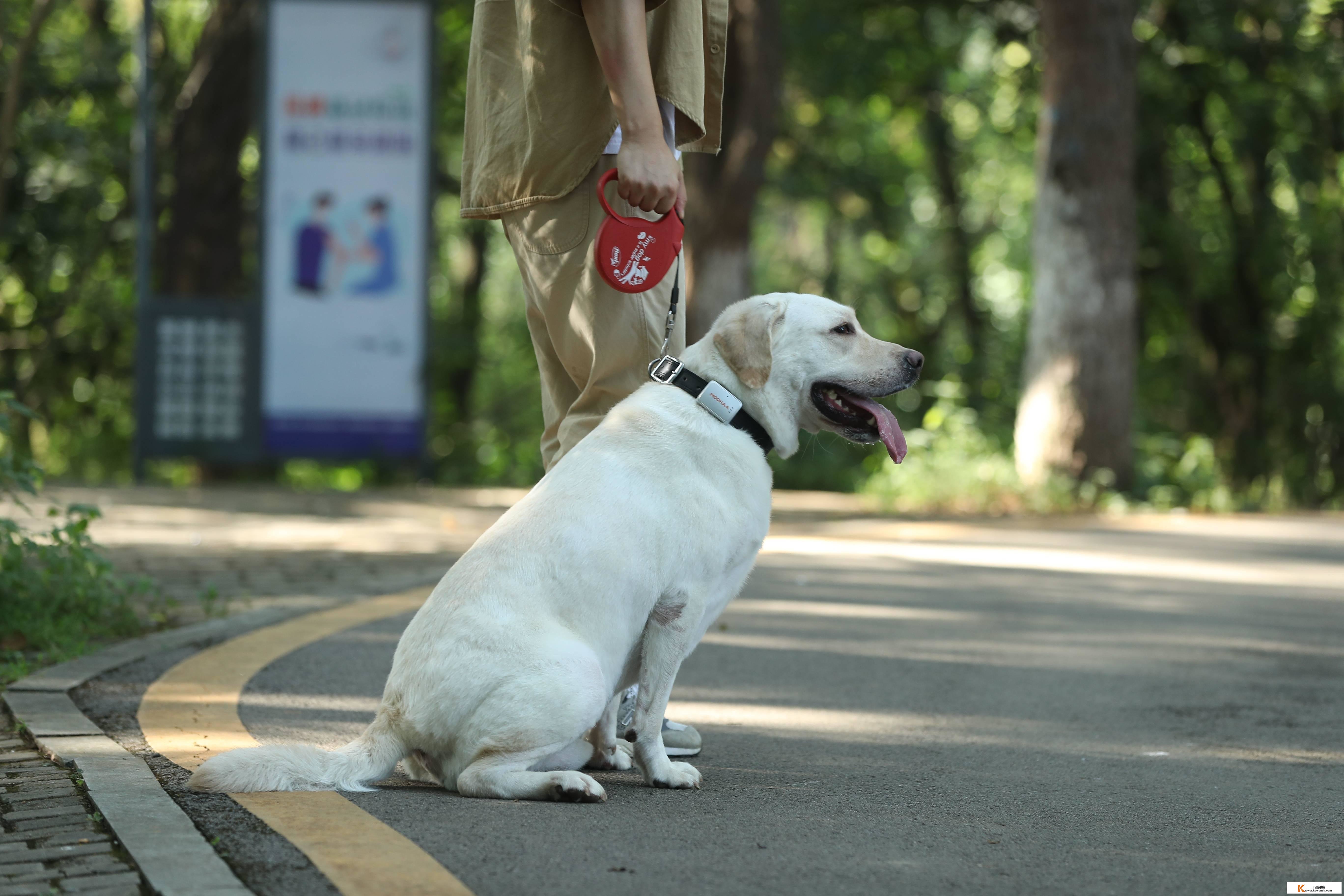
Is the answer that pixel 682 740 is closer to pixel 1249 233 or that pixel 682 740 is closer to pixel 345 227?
pixel 345 227

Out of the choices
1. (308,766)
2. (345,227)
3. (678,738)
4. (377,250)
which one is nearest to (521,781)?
(308,766)

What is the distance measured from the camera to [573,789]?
316 cm

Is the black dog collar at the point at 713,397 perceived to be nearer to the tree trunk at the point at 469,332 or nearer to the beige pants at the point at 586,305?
the beige pants at the point at 586,305

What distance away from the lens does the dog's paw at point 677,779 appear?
3.39 m

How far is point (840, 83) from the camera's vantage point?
17750 mm

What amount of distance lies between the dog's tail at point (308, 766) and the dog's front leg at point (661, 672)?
57 centimetres

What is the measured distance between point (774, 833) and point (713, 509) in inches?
31.3

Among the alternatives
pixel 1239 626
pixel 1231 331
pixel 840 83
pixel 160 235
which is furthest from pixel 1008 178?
pixel 1239 626

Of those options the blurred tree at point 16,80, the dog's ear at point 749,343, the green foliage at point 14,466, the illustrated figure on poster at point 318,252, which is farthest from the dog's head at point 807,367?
the blurred tree at point 16,80

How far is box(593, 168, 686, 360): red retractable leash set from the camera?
3.77 metres

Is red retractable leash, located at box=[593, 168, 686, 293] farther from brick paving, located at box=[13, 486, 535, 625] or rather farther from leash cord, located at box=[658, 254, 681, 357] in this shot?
brick paving, located at box=[13, 486, 535, 625]

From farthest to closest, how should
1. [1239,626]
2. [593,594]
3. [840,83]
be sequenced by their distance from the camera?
[840,83]
[1239,626]
[593,594]

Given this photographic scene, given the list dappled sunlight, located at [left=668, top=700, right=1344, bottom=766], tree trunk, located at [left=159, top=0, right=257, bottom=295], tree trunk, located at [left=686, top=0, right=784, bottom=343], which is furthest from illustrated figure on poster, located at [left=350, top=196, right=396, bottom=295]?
dappled sunlight, located at [left=668, top=700, right=1344, bottom=766]

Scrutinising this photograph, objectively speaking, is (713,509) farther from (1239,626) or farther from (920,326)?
(920,326)
